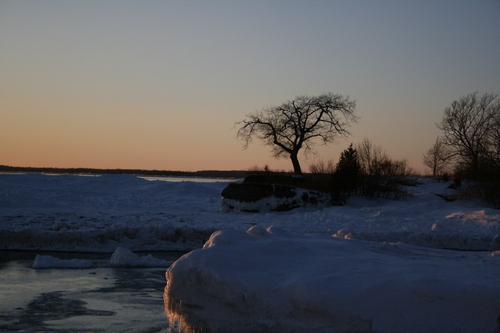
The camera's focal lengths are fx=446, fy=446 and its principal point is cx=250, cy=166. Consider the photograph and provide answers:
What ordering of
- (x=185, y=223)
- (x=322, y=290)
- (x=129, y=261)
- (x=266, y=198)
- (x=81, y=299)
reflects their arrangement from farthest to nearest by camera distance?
(x=266, y=198)
(x=185, y=223)
(x=129, y=261)
(x=81, y=299)
(x=322, y=290)

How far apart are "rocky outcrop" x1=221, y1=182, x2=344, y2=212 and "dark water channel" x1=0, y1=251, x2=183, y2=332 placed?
9374mm

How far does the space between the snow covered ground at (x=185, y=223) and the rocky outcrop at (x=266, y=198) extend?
0.58 meters

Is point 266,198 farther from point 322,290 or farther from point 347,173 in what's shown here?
point 322,290

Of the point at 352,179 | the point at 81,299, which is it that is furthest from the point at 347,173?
the point at 81,299

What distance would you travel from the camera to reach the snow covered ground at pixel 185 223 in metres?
10.3

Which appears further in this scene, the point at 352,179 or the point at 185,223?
the point at 352,179

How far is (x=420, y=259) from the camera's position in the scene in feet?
15.6

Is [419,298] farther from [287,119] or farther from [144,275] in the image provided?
[287,119]

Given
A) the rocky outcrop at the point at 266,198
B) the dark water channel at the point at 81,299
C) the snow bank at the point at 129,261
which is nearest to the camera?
the dark water channel at the point at 81,299

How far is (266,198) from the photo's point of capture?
17562 millimetres

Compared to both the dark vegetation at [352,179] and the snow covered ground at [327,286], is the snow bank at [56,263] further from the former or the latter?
the dark vegetation at [352,179]

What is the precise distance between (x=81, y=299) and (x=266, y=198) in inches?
475

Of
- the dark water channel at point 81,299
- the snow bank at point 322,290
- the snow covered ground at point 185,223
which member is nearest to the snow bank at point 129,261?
the dark water channel at point 81,299

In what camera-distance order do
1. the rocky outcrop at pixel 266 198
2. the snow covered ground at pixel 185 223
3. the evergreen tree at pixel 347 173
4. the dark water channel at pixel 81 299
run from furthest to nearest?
the evergreen tree at pixel 347 173 < the rocky outcrop at pixel 266 198 < the snow covered ground at pixel 185 223 < the dark water channel at pixel 81 299
